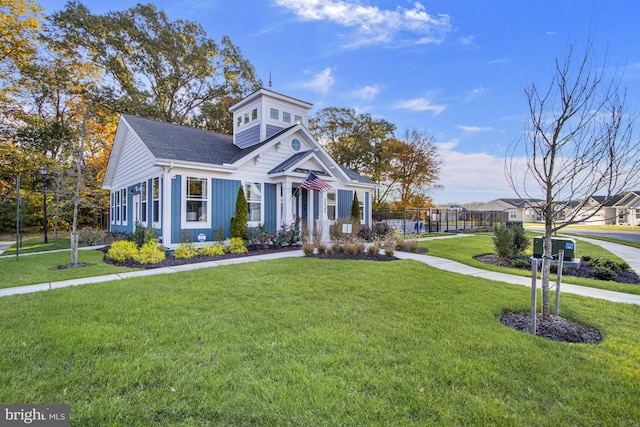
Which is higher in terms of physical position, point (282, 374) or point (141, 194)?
point (141, 194)

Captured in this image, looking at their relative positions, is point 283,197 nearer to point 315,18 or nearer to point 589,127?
point 315,18

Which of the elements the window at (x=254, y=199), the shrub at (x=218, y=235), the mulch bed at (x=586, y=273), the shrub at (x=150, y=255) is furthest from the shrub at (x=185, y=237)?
the mulch bed at (x=586, y=273)

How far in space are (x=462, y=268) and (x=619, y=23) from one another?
5491 millimetres

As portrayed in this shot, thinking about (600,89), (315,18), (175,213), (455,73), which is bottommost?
(175,213)

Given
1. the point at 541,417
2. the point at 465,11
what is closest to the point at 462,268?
the point at 541,417

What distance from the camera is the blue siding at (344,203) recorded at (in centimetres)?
1495

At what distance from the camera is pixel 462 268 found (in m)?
7.84

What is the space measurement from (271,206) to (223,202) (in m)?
2.03

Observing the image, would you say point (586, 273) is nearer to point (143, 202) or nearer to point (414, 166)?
point (143, 202)

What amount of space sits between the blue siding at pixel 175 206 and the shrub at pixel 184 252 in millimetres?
654

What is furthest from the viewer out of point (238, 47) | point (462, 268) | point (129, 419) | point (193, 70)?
point (238, 47)

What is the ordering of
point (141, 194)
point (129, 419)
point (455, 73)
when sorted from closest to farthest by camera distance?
1. point (129, 419)
2. point (455, 73)
3. point (141, 194)

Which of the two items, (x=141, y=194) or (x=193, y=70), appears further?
(x=193, y=70)

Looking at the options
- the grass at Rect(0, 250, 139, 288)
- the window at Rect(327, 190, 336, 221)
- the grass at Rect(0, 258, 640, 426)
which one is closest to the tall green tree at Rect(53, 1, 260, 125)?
the window at Rect(327, 190, 336, 221)
